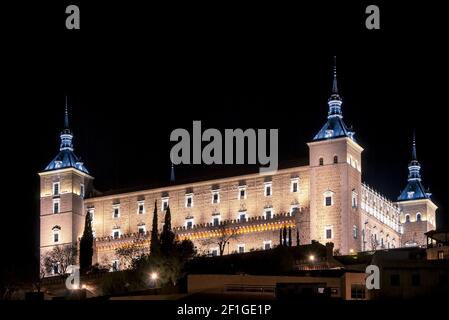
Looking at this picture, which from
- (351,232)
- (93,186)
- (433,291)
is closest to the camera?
(433,291)

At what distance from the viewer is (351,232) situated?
10350cm

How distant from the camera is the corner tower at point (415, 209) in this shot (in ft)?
407

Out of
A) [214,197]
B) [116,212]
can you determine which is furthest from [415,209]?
[116,212]

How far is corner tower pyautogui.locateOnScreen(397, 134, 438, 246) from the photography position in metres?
124

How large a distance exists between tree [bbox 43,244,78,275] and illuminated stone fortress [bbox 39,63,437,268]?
2.72m

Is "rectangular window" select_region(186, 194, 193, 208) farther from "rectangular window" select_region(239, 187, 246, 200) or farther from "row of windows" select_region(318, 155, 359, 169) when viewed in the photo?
"row of windows" select_region(318, 155, 359, 169)

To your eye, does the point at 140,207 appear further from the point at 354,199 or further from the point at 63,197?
the point at 354,199

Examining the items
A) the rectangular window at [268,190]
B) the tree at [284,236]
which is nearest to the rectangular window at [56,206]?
the rectangular window at [268,190]

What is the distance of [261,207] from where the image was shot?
111m

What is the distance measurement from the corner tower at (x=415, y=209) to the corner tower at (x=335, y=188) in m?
17.9

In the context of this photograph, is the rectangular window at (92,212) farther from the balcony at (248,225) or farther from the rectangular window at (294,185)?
the rectangular window at (294,185)
